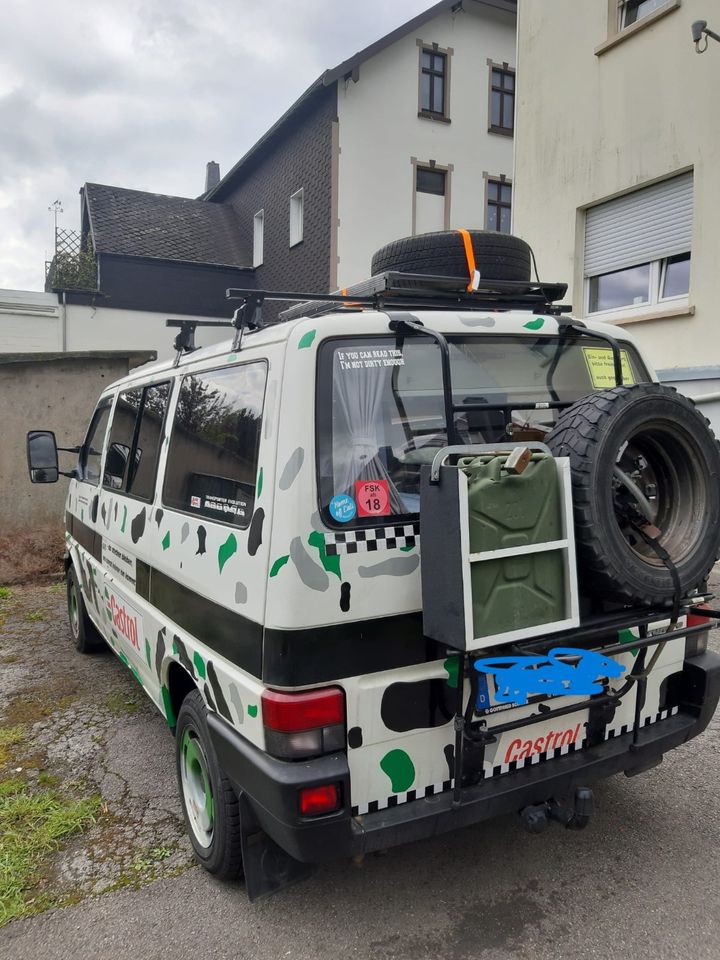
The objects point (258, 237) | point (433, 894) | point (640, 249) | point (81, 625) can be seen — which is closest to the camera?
point (433, 894)

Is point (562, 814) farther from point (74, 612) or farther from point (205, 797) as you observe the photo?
point (74, 612)

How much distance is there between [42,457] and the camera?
481 centimetres

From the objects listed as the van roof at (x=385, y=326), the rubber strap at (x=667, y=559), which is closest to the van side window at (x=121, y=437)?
the van roof at (x=385, y=326)

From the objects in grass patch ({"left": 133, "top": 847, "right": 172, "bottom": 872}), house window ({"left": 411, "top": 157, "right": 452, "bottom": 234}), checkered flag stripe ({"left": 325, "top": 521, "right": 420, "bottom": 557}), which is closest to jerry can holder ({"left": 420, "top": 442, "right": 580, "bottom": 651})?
checkered flag stripe ({"left": 325, "top": 521, "right": 420, "bottom": 557})

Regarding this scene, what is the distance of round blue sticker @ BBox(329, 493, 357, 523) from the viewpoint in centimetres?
221

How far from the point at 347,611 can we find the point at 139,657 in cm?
180

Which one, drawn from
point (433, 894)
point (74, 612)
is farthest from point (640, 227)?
point (433, 894)

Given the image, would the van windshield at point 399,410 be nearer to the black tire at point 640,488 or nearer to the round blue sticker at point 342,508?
the round blue sticker at point 342,508

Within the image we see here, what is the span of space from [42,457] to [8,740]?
1.79 metres

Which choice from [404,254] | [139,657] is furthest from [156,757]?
[404,254]

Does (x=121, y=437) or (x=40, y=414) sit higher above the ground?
(x=40, y=414)

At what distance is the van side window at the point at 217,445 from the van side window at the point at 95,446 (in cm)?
159

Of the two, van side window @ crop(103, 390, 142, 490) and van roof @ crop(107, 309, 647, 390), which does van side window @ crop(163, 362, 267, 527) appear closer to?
van roof @ crop(107, 309, 647, 390)

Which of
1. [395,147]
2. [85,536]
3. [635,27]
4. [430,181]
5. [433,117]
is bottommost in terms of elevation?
[85,536]
